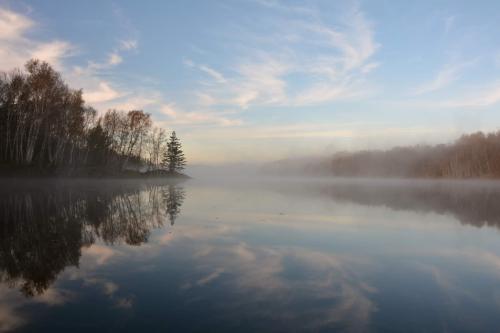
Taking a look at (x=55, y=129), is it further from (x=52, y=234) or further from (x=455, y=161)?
(x=455, y=161)

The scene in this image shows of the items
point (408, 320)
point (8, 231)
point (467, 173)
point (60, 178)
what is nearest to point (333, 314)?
point (408, 320)

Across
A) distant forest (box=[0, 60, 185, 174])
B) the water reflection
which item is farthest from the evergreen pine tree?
the water reflection

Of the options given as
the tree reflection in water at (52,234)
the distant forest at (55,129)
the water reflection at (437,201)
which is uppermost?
the distant forest at (55,129)

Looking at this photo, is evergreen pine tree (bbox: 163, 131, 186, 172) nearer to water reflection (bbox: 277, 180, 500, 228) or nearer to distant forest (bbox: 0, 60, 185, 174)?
distant forest (bbox: 0, 60, 185, 174)

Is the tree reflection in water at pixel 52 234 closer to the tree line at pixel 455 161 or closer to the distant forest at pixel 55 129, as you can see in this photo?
the distant forest at pixel 55 129

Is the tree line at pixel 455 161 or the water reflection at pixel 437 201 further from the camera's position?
the tree line at pixel 455 161

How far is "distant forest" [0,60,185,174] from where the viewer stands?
47.8m

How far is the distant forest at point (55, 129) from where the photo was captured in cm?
4781

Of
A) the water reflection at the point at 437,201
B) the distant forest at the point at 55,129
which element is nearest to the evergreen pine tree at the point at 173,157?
the distant forest at the point at 55,129

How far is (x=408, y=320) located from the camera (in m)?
4.98

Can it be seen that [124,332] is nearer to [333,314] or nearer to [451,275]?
[333,314]

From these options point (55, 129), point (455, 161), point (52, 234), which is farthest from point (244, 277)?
point (455, 161)

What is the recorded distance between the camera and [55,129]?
53.2 meters

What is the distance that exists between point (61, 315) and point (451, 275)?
7.78m
